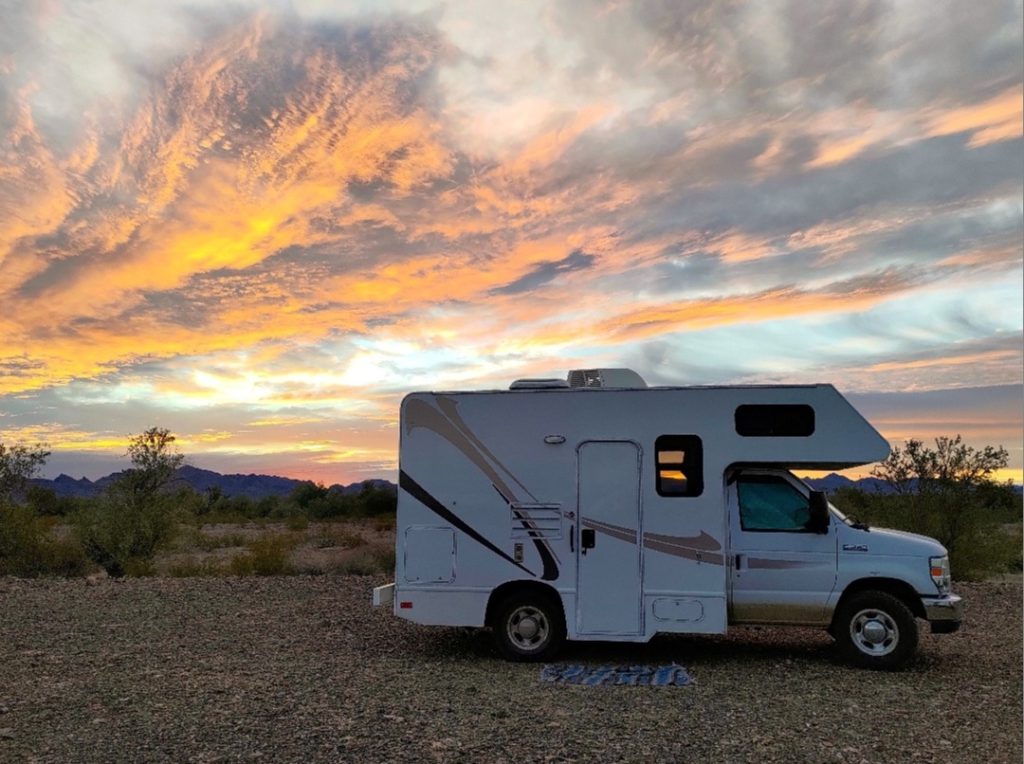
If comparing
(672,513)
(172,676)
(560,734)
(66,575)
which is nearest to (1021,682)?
(672,513)

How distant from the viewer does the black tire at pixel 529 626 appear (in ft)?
32.2

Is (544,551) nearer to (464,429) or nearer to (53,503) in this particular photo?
(464,429)

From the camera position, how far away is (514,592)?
995 cm

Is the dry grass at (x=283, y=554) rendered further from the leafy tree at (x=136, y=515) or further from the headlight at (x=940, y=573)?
the headlight at (x=940, y=573)

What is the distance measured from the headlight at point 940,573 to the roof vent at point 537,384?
15.1ft

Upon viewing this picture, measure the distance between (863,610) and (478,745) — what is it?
5.12 meters

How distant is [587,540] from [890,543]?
344 centimetres

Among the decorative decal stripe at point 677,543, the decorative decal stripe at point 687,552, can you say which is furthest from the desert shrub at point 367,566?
the decorative decal stripe at point 687,552

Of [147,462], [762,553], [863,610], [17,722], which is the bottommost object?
[17,722]

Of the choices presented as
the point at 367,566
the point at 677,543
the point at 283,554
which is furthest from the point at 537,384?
the point at 283,554

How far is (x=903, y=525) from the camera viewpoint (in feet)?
65.4

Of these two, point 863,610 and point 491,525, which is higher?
point 491,525

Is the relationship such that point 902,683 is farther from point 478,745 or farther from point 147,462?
point 147,462

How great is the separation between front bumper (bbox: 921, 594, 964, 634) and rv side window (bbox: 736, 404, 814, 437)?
2.32 metres
